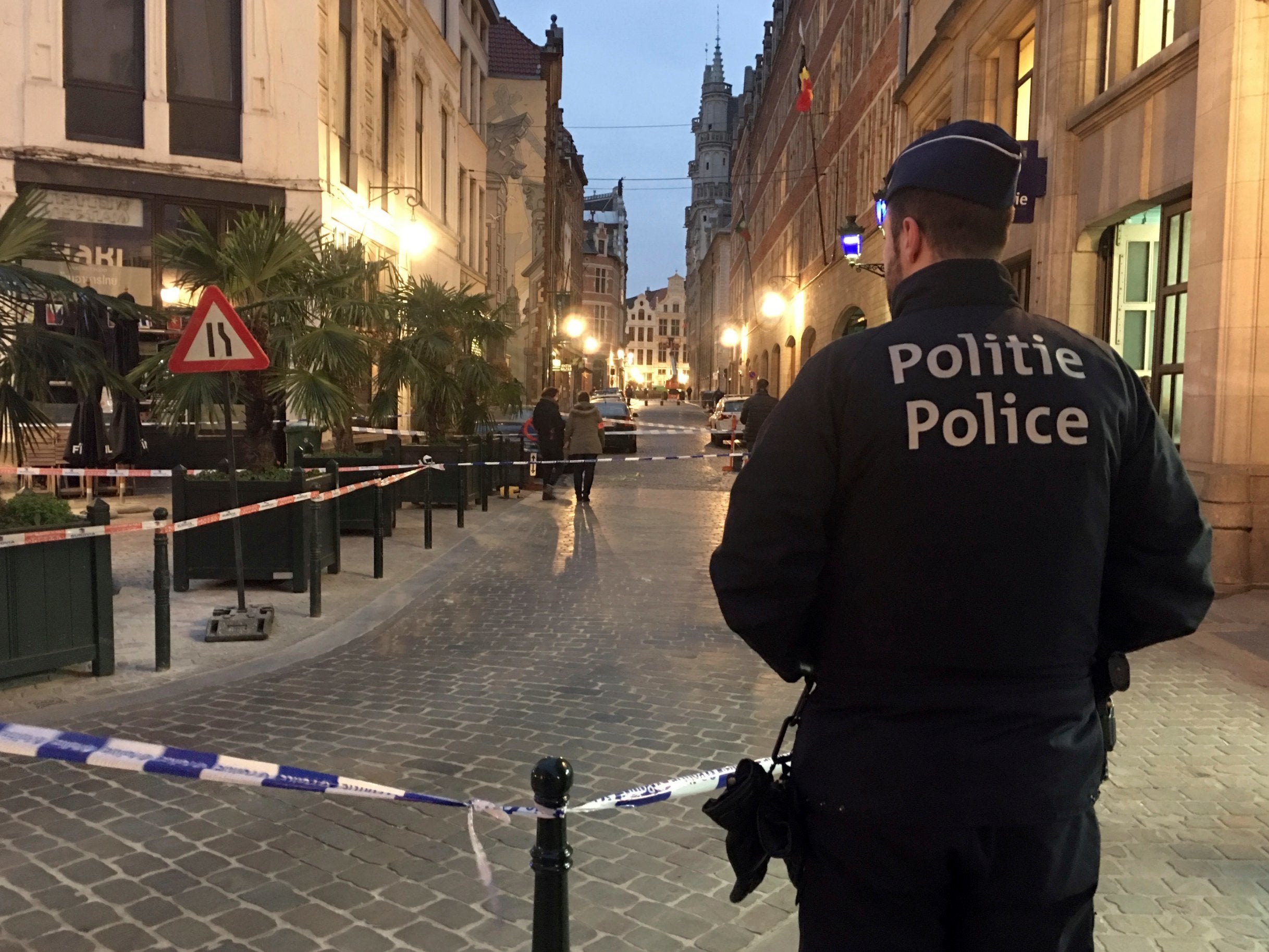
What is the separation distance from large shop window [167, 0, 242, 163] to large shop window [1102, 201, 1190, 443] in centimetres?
1356

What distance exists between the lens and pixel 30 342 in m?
6.39

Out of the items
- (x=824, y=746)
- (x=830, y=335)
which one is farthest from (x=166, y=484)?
(x=830, y=335)

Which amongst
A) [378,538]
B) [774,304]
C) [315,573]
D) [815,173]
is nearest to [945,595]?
[315,573]

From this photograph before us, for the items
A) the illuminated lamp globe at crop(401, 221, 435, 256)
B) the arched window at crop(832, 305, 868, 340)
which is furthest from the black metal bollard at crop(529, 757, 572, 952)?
the arched window at crop(832, 305, 868, 340)

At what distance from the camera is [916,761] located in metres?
1.82

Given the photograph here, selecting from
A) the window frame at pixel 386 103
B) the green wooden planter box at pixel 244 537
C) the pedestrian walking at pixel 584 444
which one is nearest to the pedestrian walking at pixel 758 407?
the pedestrian walking at pixel 584 444

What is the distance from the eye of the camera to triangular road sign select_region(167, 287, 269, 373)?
7.40 meters

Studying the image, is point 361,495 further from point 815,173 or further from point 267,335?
point 815,173

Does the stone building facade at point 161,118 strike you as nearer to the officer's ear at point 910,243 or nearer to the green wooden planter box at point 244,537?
the green wooden planter box at point 244,537

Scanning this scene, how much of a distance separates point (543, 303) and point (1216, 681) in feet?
158

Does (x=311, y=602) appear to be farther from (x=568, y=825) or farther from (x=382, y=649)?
(x=568, y=825)

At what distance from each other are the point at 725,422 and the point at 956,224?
32.9 m

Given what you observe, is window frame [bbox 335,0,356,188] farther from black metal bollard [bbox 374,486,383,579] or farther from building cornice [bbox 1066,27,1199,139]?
building cornice [bbox 1066,27,1199,139]

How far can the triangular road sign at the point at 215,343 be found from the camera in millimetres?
7398
